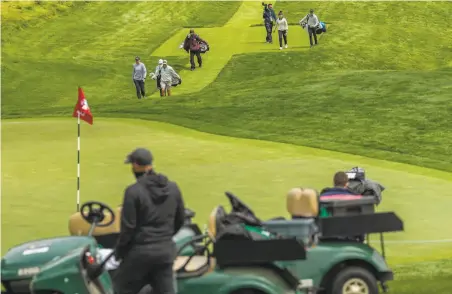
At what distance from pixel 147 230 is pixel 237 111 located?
687 inches

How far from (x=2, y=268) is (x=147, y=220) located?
7.31 feet

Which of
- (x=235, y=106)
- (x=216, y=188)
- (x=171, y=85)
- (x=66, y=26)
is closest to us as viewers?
(x=216, y=188)

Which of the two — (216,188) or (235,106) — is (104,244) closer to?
(216,188)

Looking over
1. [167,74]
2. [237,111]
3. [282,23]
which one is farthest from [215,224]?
[282,23]

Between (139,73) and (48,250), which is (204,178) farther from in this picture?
(139,73)

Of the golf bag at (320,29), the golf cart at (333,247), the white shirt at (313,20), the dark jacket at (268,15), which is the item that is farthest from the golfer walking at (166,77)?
the golf cart at (333,247)

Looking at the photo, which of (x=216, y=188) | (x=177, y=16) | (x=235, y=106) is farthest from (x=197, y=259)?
(x=177, y=16)

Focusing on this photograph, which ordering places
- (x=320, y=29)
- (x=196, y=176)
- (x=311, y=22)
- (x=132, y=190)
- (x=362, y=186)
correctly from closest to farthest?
(x=132, y=190) → (x=362, y=186) → (x=196, y=176) → (x=311, y=22) → (x=320, y=29)

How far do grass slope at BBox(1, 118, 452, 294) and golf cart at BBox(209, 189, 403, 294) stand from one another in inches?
44.4

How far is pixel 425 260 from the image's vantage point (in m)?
11.2

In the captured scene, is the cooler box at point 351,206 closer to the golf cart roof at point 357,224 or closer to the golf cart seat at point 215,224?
the golf cart roof at point 357,224

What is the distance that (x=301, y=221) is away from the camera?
27.5 feet

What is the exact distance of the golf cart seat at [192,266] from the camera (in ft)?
25.9

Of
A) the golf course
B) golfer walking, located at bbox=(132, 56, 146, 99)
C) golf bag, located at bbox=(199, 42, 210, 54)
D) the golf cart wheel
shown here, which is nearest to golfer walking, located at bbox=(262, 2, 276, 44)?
the golf course
